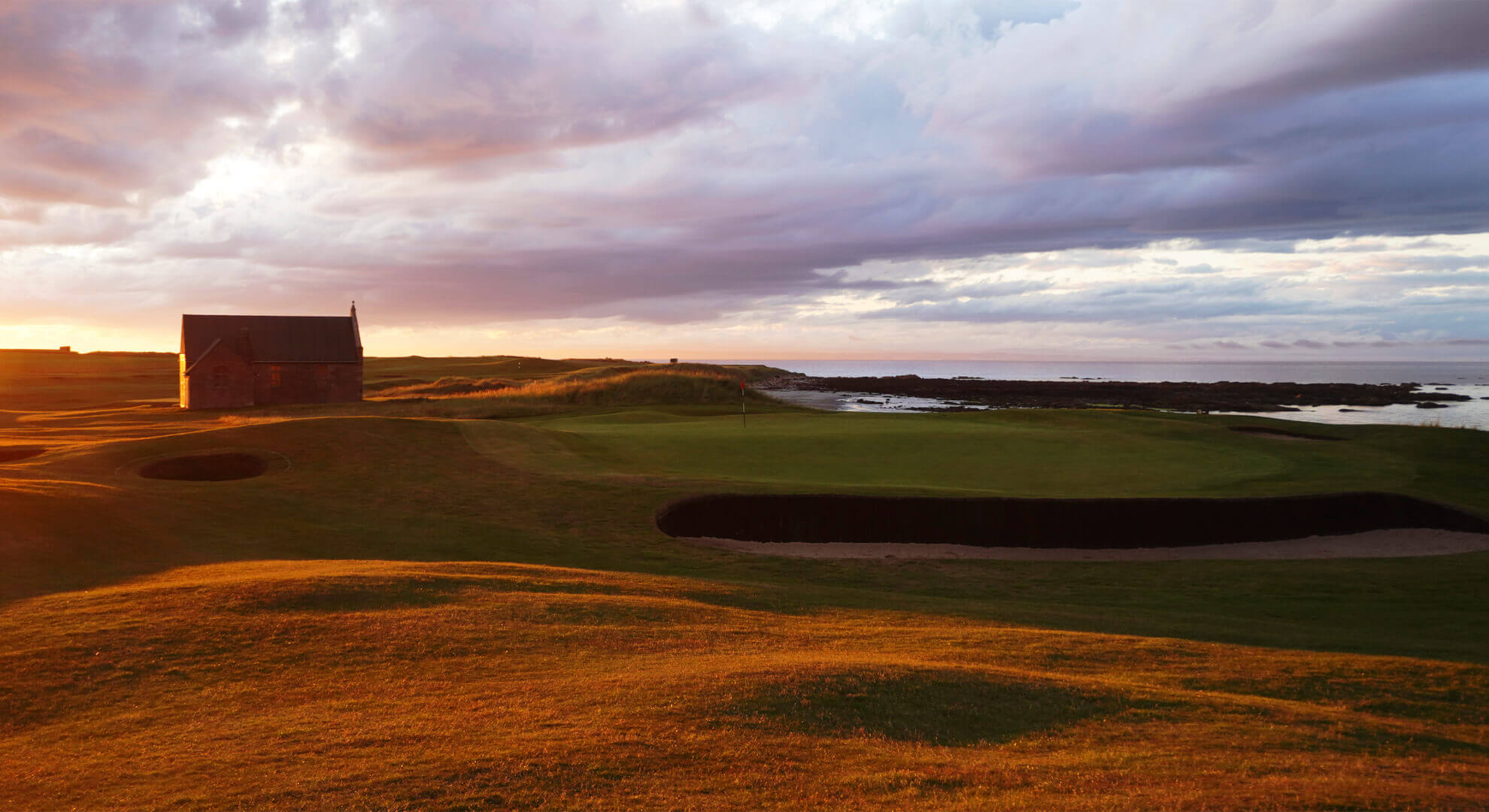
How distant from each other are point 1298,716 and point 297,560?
1312 centimetres

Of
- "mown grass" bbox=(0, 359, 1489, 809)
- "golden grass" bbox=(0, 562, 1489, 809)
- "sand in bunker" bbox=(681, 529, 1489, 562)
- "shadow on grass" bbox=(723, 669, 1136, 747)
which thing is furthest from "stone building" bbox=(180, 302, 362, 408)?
"shadow on grass" bbox=(723, 669, 1136, 747)

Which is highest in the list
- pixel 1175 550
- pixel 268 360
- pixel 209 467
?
pixel 268 360

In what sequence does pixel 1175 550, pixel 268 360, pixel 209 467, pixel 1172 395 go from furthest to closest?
pixel 1172 395, pixel 268 360, pixel 209 467, pixel 1175 550

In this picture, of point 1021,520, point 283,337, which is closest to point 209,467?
point 1021,520

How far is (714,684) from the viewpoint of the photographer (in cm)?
733

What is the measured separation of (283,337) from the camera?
63562 mm

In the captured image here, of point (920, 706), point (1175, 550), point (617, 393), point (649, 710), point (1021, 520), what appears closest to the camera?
point (649, 710)

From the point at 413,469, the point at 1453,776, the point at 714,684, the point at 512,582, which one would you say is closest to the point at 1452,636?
the point at 1453,776

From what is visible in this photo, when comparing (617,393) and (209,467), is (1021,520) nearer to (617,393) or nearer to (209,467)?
(209,467)

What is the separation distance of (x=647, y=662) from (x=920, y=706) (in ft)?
9.05

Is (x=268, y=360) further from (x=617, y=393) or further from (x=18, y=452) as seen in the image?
(x=18, y=452)

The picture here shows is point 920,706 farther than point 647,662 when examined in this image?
No

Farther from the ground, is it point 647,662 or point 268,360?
point 268,360

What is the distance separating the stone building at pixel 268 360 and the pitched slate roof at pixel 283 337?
5 cm
